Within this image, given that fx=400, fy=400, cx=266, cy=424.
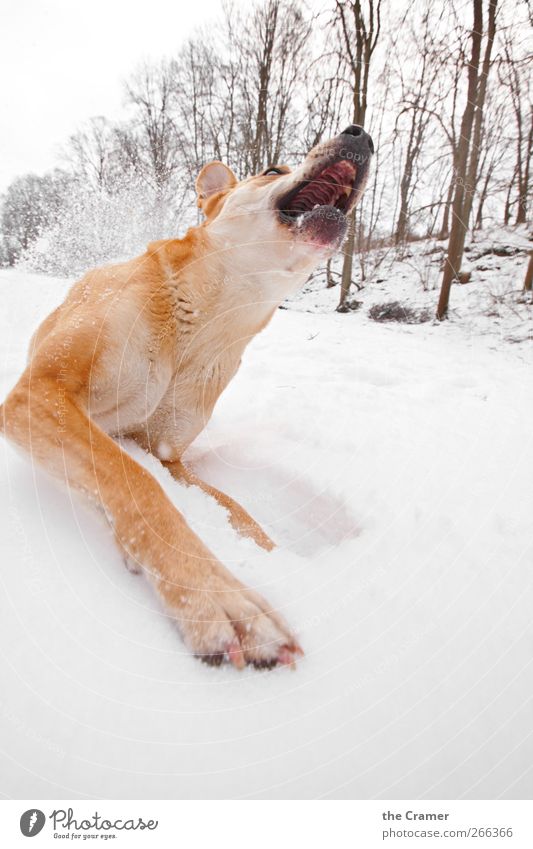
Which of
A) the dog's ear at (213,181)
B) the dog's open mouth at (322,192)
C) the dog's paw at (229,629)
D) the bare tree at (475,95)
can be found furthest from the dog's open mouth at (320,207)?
the bare tree at (475,95)

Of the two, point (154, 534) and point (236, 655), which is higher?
point (154, 534)

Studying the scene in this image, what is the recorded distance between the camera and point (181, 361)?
2.15m

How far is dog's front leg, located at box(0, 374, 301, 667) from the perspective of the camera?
3.90ft

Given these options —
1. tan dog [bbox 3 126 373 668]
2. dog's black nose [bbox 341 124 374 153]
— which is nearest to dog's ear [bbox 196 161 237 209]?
tan dog [bbox 3 126 373 668]

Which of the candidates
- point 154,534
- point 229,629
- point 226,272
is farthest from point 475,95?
point 229,629

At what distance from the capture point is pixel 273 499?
8.40ft

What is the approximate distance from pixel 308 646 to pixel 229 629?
0.97 feet

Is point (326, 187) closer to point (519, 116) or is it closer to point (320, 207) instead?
point (320, 207)

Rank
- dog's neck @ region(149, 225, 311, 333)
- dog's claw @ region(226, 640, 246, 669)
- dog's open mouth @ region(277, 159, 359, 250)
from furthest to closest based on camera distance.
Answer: dog's open mouth @ region(277, 159, 359, 250) < dog's neck @ region(149, 225, 311, 333) < dog's claw @ region(226, 640, 246, 669)

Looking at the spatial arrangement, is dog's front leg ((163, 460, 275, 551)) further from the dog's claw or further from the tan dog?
the dog's claw

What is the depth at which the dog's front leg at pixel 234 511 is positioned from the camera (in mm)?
1914

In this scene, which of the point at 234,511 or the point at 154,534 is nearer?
the point at 154,534

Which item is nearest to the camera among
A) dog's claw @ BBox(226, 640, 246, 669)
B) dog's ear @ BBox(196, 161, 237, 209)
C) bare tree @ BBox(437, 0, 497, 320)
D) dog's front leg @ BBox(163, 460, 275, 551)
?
dog's claw @ BBox(226, 640, 246, 669)

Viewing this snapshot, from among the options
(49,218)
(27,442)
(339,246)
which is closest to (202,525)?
(27,442)
